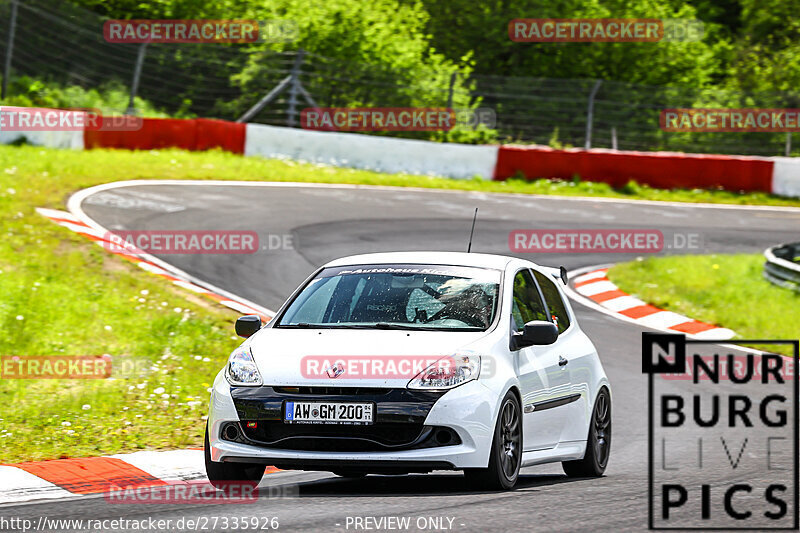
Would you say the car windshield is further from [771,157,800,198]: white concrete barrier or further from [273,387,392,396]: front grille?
[771,157,800,198]: white concrete barrier

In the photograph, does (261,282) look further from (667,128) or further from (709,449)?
(667,128)

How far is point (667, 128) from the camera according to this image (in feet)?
95.7

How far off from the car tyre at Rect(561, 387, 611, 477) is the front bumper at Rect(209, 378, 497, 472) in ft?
6.16

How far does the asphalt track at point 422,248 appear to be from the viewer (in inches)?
252

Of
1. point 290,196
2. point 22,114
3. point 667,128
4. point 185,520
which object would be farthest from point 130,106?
point 185,520

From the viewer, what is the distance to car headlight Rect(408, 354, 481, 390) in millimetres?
6758

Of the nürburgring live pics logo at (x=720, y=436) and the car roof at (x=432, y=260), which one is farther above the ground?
the car roof at (x=432, y=260)

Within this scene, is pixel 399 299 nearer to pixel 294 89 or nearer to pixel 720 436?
pixel 720 436

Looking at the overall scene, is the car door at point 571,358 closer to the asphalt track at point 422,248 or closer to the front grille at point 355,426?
the asphalt track at point 422,248

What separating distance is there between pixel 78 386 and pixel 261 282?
504 cm

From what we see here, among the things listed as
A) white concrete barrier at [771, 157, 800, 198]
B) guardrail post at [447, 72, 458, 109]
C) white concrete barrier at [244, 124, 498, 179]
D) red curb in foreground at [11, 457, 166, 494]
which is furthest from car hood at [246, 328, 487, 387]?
guardrail post at [447, 72, 458, 109]

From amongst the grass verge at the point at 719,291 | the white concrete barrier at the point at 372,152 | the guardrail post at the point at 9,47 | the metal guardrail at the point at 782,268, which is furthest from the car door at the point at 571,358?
the guardrail post at the point at 9,47

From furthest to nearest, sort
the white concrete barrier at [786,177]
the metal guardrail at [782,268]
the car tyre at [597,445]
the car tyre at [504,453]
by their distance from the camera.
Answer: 1. the white concrete barrier at [786,177]
2. the metal guardrail at [782,268]
3. the car tyre at [597,445]
4. the car tyre at [504,453]

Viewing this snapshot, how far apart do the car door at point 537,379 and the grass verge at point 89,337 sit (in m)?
2.70
